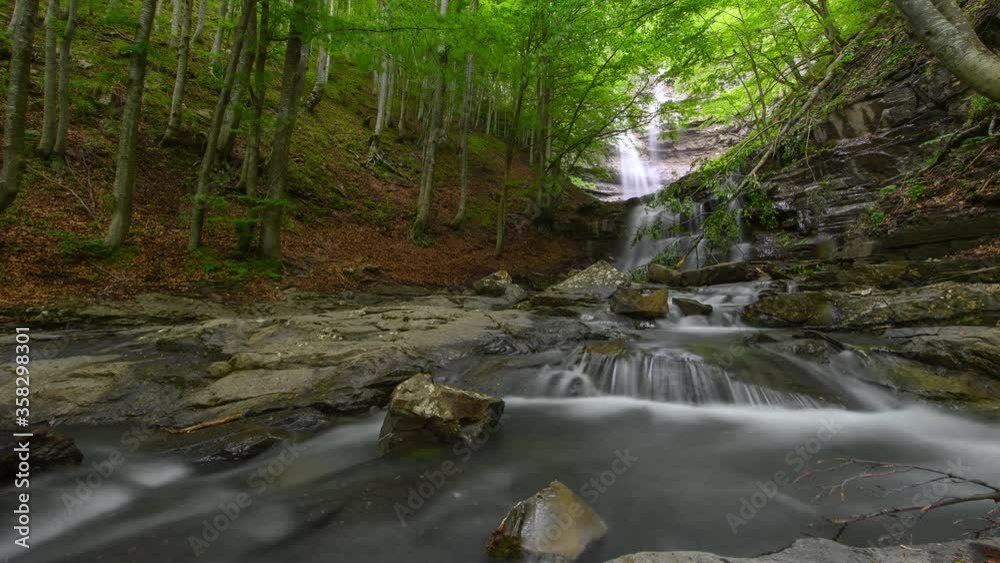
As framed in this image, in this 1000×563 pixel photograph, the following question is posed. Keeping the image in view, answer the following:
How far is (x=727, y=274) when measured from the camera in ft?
32.2

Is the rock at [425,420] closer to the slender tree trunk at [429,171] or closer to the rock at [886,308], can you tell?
the rock at [886,308]

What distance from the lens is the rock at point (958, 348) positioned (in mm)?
4156

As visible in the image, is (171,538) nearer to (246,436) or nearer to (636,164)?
(246,436)

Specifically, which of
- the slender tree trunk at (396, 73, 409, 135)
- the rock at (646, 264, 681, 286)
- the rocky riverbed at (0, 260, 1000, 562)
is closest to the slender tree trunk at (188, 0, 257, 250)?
A: the rocky riverbed at (0, 260, 1000, 562)

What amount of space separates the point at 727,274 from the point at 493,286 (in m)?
5.51

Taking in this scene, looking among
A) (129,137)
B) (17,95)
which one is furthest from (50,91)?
(17,95)

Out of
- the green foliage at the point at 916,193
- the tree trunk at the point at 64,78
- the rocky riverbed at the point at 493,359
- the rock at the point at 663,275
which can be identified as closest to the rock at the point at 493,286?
the rocky riverbed at the point at 493,359

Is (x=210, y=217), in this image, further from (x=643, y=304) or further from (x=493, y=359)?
(x=643, y=304)

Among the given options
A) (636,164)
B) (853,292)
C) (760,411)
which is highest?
(636,164)

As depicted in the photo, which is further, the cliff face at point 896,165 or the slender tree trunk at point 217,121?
the slender tree trunk at point 217,121

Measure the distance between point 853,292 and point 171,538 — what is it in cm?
887

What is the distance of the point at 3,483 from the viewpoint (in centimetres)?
300

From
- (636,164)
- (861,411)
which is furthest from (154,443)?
(636,164)

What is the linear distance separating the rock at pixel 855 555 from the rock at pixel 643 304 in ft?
19.5
